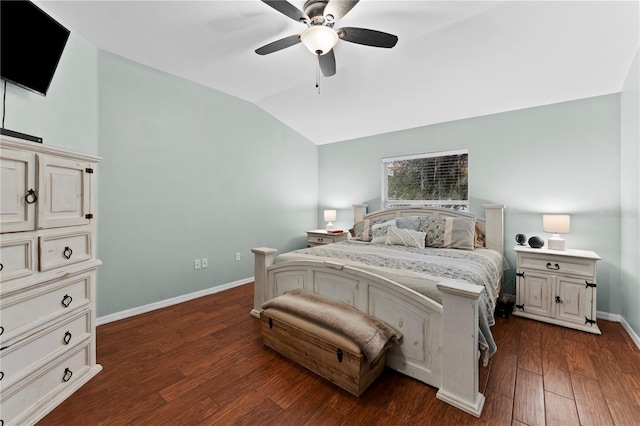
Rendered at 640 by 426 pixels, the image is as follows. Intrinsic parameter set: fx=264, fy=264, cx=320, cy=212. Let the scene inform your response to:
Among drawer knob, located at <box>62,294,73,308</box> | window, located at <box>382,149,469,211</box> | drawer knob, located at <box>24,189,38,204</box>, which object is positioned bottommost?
drawer knob, located at <box>62,294,73,308</box>

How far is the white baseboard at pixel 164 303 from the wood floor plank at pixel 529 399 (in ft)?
10.7

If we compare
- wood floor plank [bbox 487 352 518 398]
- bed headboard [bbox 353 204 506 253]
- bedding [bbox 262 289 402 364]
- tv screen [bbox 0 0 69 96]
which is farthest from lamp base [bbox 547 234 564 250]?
tv screen [bbox 0 0 69 96]

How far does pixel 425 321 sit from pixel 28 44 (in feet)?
10.5

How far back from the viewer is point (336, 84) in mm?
3379

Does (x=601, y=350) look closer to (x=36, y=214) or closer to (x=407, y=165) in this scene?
(x=407, y=165)

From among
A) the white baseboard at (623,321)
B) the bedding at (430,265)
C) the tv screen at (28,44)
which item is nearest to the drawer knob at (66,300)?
the tv screen at (28,44)

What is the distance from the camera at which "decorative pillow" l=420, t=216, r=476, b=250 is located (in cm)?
306

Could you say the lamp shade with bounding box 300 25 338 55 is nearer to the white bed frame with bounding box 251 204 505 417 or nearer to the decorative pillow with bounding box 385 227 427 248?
the white bed frame with bounding box 251 204 505 417

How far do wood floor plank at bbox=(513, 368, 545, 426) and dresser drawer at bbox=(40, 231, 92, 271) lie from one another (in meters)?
2.79

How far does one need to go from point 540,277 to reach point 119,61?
4.89 meters

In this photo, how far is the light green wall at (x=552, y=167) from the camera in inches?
108

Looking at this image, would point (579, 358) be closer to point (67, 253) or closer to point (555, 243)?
point (555, 243)

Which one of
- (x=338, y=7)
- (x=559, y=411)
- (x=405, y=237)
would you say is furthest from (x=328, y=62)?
(x=559, y=411)

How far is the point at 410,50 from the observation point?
8.73 feet
